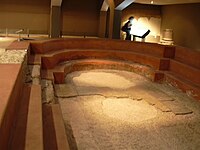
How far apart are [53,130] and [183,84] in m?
3.34

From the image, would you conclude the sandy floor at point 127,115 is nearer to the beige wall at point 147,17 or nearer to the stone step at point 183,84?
the stone step at point 183,84

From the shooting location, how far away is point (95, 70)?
256 inches

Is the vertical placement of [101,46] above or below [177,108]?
above

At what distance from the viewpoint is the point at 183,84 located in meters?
4.96

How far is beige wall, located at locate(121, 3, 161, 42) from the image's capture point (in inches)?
506

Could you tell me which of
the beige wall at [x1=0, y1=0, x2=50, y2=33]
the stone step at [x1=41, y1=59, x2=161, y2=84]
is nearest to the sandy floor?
the stone step at [x1=41, y1=59, x2=161, y2=84]

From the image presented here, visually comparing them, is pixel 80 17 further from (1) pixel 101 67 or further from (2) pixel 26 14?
(1) pixel 101 67

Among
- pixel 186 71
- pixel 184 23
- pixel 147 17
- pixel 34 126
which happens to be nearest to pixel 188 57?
pixel 186 71

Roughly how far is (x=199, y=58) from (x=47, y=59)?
3.16 metres

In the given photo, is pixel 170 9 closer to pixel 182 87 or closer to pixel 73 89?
pixel 182 87

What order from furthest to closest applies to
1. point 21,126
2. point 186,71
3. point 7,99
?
1. point 186,71
2. point 21,126
3. point 7,99

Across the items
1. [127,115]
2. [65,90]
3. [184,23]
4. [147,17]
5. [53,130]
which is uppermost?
[147,17]

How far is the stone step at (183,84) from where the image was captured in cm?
460

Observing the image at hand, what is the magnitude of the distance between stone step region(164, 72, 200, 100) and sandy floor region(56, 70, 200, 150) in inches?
5.1
